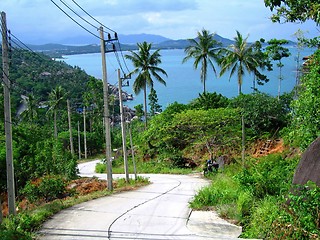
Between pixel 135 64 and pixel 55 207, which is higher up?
pixel 135 64

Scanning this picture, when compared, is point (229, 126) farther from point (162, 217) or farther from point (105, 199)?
Result: point (162, 217)

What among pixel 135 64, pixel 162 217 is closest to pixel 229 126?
pixel 135 64

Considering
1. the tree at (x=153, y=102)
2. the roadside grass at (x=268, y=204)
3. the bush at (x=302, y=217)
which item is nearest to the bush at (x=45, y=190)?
the roadside grass at (x=268, y=204)

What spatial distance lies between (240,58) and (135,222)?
33.1 m

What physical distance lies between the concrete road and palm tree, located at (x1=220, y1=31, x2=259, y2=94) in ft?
93.7

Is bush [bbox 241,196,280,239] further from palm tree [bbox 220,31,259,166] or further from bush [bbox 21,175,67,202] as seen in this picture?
palm tree [bbox 220,31,259,166]

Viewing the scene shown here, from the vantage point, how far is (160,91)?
7028 inches

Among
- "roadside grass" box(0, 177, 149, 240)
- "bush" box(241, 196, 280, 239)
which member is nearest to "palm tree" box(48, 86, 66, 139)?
"roadside grass" box(0, 177, 149, 240)

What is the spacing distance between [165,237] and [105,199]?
6.59 meters

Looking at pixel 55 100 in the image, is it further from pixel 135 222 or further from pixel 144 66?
pixel 135 222

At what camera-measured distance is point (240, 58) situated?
141ft

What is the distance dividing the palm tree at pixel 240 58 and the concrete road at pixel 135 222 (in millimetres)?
28564

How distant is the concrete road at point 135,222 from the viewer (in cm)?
1089

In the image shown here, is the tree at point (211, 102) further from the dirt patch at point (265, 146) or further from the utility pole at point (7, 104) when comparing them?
the utility pole at point (7, 104)
